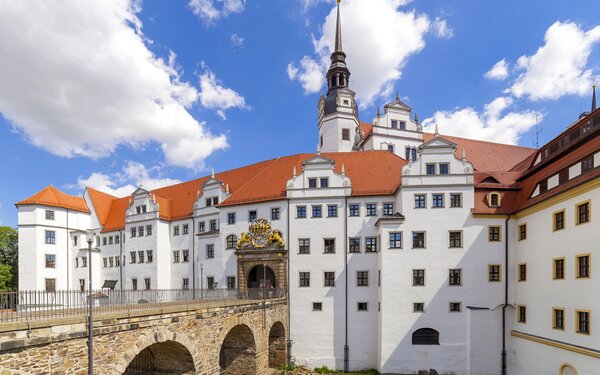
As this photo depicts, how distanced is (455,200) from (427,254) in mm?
4032

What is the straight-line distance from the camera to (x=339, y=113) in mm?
37219

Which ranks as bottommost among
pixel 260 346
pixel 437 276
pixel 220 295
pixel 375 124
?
pixel 260 346

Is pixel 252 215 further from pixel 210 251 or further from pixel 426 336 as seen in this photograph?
pixel 426 336

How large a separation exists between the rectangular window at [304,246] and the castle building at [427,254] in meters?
0.07

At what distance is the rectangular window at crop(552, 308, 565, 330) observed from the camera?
57.2 ft

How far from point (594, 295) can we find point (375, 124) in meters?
22.9

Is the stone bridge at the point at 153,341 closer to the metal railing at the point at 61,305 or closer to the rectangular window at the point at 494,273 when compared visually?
the metal railing at the point at 61,305

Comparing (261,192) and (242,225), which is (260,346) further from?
(261,192)

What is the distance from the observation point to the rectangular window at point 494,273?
22211mm

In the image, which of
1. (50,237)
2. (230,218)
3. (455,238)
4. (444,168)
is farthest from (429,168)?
(50,237)

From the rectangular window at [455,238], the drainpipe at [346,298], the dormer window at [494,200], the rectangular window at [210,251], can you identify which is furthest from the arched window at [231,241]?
the dormer window at [494,200]

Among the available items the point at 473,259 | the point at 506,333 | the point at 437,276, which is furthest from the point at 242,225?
the point at 506,333

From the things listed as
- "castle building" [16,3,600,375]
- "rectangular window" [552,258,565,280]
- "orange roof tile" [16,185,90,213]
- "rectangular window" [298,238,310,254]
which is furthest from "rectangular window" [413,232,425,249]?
"orange roof tile" [16,185,90,213]

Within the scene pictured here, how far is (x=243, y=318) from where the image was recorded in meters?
18.3
